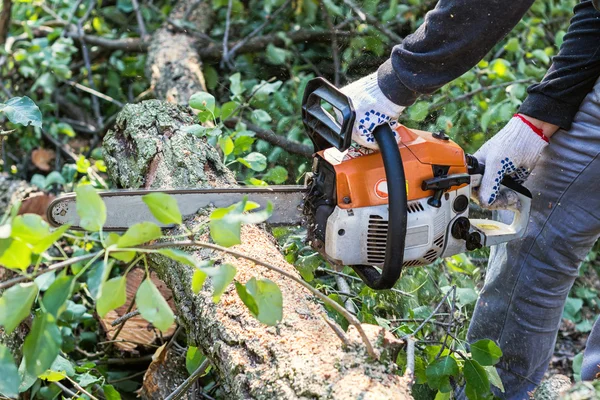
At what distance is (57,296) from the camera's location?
1.16m

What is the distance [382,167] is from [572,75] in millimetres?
703

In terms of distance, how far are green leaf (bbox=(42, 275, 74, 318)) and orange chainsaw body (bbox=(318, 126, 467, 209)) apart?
90 cm

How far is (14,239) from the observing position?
1162 millimetres

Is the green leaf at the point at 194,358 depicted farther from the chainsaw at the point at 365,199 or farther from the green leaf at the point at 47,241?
the green leaf at the point at 47,241

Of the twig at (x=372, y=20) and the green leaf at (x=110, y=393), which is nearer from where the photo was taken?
the green leaf at (x=110, y=393)

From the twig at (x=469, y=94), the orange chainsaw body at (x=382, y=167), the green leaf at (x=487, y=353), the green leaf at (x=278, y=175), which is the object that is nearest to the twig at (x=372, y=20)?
the twig at (x=469, y=94)

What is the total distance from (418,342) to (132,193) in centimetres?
98

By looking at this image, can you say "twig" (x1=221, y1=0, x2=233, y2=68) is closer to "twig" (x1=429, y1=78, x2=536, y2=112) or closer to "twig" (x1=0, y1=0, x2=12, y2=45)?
"twig" (x1=0, y1=0, x2=12, y2=45)

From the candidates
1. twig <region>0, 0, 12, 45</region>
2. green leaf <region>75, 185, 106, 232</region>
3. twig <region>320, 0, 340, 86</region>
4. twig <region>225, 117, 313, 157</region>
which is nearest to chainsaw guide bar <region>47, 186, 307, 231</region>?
green leaf <region>75, 185, 106, 232</region>

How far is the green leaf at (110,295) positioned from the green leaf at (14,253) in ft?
0.45

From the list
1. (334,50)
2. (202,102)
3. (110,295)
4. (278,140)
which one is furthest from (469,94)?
(110,295)

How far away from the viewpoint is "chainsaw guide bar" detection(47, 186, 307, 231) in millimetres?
1942

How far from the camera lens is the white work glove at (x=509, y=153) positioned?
211 cm

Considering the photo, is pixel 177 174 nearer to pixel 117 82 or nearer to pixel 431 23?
pixel 431 23
